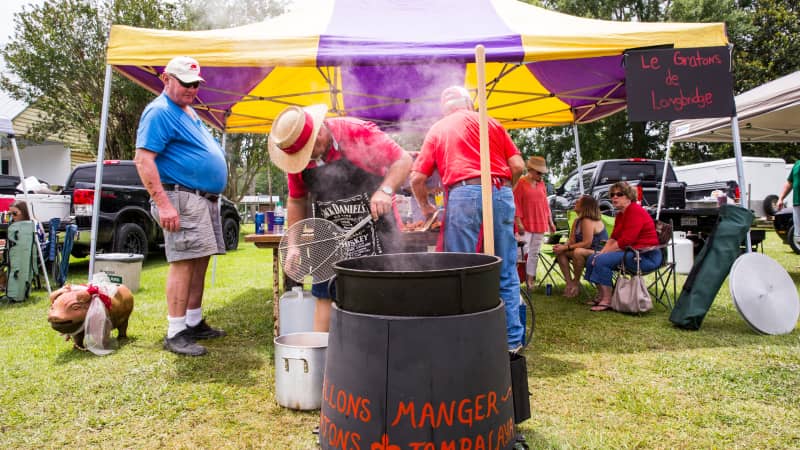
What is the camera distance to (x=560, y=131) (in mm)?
22172

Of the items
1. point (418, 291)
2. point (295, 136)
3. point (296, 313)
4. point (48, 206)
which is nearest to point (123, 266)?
point (48, 206)

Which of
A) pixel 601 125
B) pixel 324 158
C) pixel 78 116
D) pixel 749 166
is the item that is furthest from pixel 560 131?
pixel 324 158

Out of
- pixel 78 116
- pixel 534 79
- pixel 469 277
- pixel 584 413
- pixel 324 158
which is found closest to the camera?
pixel 469 277

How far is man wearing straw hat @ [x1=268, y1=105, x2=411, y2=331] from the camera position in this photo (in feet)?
8.17

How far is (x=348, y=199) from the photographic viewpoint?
8.95 feet

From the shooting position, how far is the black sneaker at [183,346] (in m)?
3.26

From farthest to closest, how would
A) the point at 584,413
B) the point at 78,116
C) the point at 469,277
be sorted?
the point at 78,116 → the point at 584,413 → the point at 469,277

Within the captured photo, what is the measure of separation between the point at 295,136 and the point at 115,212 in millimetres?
5960

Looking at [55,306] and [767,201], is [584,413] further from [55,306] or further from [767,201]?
[767,201]

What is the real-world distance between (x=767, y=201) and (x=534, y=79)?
12193 millimetres

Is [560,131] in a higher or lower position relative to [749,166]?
higher

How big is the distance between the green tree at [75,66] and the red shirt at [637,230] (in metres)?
13.4

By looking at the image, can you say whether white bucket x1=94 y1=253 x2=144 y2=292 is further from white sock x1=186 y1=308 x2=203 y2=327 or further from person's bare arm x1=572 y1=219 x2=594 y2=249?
person's bare arm x1=572 y1=219 x2=594 y2=249

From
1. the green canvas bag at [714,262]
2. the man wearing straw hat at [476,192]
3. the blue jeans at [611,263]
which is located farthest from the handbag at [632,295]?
the man wearing straw hat at [476,192]
